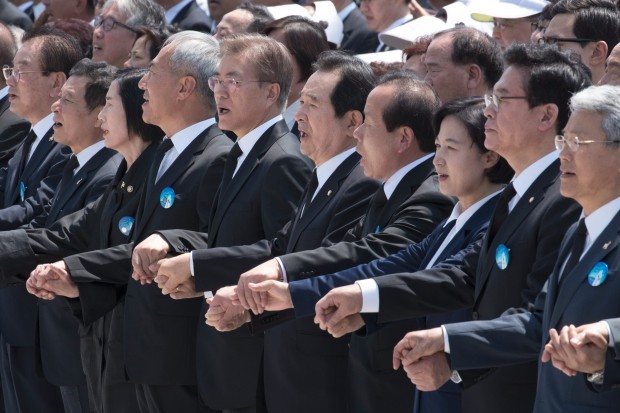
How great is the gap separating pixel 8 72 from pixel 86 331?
87.8 inches

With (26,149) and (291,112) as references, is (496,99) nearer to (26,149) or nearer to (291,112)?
(291,112)

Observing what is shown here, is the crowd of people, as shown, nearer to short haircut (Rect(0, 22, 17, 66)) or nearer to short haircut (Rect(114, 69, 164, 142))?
short haircut (Rect(114, 69, 164, 142))

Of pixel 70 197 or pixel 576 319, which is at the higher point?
pixel 576 319

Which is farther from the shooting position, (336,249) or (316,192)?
(316,192)

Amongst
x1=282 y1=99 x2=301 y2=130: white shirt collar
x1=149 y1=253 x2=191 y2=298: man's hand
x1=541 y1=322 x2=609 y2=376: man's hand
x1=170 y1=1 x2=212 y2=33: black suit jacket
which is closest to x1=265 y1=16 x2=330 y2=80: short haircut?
x1=282 y1=99 x2=301 y2=130: white shirt collar

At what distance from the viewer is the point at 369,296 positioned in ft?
15.1

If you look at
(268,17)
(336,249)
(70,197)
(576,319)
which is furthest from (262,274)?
(268,17)

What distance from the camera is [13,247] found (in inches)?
270

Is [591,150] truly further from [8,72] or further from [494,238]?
[8,72]

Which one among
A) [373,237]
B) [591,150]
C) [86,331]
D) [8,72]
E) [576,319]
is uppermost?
[591,150]

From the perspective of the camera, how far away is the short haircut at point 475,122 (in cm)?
507

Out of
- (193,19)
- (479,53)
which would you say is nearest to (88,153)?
(479,53)

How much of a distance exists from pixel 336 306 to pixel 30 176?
368 cm

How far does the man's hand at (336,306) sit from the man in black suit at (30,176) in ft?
11.1
